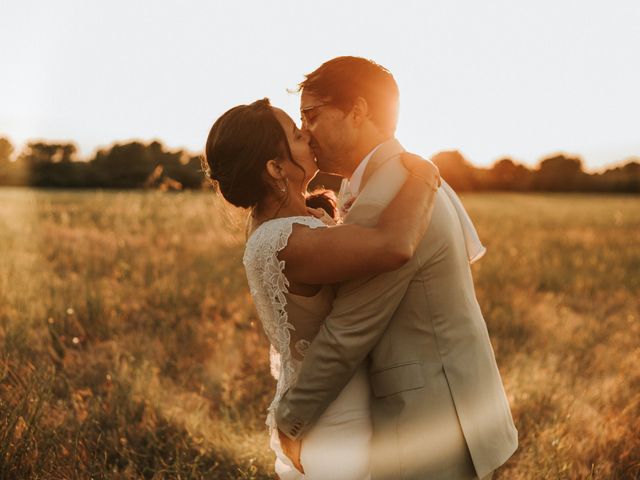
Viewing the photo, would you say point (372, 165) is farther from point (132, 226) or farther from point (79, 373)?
point (132, 226)

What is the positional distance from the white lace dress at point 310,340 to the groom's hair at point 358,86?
0.52 m

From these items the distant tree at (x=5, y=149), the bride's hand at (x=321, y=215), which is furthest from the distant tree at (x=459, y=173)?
Answer: the bride's hand at (x=321, y=215)

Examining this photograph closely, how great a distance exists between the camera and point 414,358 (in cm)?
209

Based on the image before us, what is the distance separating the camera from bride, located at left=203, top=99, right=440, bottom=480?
2.05 metres

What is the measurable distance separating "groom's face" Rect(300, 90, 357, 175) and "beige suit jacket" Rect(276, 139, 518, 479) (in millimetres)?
333

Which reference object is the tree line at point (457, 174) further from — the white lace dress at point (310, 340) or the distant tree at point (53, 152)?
the white lace dress at point (310, 340)

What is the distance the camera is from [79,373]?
466 cm

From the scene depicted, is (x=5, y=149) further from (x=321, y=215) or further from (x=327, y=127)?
(x=327, y=127)

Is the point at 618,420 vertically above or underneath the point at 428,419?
underneath

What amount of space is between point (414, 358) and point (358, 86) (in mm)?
1109

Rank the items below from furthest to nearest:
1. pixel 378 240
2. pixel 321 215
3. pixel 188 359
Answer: pixel 188 359 → pixel 321 215 → pixel 378 240

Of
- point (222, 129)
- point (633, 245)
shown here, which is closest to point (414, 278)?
point (222, 129)

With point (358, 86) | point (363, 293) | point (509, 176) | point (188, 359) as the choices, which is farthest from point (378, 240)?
point (509, 176)

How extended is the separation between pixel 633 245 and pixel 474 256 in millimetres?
13929
